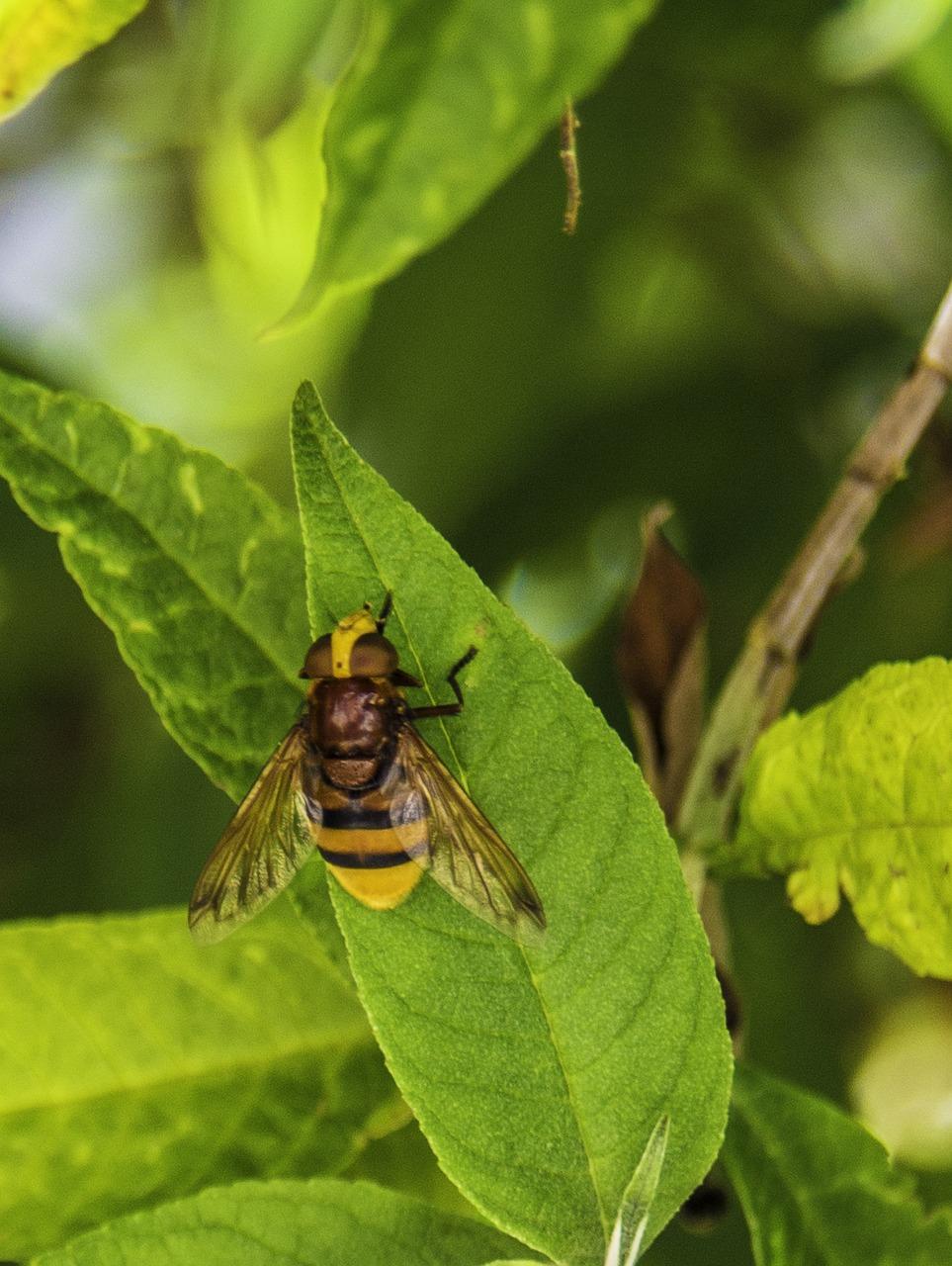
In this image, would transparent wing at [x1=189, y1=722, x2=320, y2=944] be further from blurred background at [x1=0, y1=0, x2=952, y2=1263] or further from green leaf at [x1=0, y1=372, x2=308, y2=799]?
blurred background at [x1=0, y1=0, x2=952, y2=1263]

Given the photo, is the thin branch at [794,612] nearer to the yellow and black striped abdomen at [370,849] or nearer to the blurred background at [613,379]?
the yellow and black striped abdomen at [370,849]

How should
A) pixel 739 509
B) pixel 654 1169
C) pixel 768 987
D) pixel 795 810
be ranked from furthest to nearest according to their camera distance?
pixel 739 509 < pixel 768 987 < pixel 795 810 < pixel 654 1169

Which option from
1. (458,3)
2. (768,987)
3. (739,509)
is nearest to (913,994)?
(768,987)

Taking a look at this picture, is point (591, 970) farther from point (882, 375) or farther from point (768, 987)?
point (882, 375)

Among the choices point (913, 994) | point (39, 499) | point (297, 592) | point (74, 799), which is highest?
point (39, 499)

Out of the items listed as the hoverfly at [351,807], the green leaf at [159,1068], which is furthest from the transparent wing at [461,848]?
the green leaf at [159,1068]

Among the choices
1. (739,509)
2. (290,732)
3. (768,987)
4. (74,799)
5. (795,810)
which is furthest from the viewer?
(74,799)
